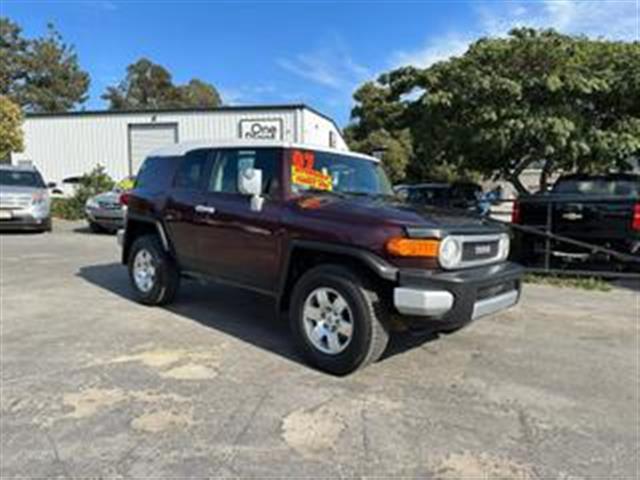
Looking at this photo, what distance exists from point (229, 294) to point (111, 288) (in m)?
1.61

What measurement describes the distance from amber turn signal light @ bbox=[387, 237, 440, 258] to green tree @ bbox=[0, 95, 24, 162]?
1071 inches

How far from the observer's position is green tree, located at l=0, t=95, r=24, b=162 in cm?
2823

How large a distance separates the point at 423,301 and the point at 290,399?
3.76ft

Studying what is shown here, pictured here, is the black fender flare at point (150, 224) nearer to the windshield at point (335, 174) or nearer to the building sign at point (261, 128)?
the windshield at point (335, 174)

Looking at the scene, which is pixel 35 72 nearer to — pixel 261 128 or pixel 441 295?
pixel 261 128

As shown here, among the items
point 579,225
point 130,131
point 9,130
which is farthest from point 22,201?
point 9,130

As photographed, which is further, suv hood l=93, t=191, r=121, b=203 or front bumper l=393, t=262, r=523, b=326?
suv hood l=93, t=191, r=121, b=203

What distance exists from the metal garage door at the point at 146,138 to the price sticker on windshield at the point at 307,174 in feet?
77.7

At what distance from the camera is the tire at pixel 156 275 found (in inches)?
287

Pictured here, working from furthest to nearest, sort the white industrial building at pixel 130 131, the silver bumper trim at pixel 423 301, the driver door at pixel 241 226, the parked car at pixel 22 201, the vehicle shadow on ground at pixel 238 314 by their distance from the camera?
the white industrial building at pixel 130 131
the parked car at pixel 22 201
the vehicle shadow on ground at pixel 238 314
the driver door at pixel 241 226
the silver bumper trim at pixel 423 301

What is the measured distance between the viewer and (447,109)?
46.6 feet

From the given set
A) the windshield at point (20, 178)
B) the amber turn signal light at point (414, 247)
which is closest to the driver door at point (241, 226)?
the amber turn signal light at point (414, 247)

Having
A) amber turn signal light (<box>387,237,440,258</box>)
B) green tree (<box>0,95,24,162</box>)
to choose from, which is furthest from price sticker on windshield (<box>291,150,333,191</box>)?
green tree (<box>0,95,24,162</box>)

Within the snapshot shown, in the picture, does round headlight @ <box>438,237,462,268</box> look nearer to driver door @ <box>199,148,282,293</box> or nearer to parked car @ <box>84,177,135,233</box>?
driver door @ <box>199,148,282,293</box>
